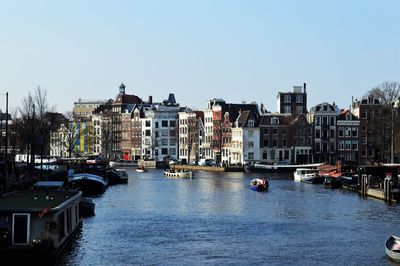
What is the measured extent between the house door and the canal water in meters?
4.06

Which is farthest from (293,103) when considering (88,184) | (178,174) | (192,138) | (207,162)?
(88,184)

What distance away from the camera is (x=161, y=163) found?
18625 cm

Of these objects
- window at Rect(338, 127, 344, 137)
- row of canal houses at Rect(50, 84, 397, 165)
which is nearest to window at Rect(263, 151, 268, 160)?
row of canal houses at Rect(50, 84, 397, 165)

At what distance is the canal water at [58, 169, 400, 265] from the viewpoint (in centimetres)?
4447

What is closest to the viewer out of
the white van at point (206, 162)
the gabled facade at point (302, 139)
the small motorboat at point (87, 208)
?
the small motorboat at point (87, 208)

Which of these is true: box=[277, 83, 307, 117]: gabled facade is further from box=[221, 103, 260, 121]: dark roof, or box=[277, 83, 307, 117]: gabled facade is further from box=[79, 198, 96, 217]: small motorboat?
box=[79, 198, 96, 217]: small motorboat

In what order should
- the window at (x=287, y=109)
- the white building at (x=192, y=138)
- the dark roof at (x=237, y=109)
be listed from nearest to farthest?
the window at (x=287, y=109), the dark roof at (x=237, y=109), the white building at (x=192, y=138)

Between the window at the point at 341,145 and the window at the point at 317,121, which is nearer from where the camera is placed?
the window at the point at 341,145

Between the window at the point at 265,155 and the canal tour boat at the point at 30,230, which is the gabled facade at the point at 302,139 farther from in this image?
the canal tour boat at the point at 30,230

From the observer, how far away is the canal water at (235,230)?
146ft

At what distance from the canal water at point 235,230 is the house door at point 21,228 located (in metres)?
4.06

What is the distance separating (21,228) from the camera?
3897 cm

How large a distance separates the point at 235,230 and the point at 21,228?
2049cm

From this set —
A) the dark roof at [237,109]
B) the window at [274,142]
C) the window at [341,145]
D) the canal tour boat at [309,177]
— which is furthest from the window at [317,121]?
the canal tour boat at [309,177]
